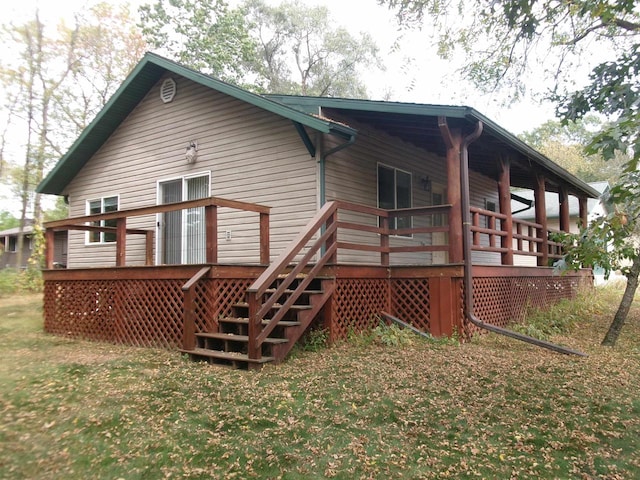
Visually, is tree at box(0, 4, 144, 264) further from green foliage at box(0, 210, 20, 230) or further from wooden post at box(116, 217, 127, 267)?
wooden post at box(116, 217, 127, 267)

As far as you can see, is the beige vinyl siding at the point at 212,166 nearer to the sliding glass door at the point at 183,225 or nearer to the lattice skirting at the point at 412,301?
the sliding glass door at the point at 183,225

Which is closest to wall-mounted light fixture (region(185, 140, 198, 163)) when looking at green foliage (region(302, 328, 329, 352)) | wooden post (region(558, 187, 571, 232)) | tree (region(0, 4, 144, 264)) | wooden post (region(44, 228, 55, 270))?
wooden post (region(44, 228, 55, 270))

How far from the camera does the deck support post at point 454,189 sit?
6609 mm

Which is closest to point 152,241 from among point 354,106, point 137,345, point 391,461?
point 137,345

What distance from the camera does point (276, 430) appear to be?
346 centimetres

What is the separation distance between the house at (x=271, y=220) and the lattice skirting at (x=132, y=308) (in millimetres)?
25

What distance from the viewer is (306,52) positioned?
31359 mm

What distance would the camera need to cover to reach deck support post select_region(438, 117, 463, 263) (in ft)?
21.7

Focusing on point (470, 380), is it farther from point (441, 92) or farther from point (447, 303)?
point (441, 92)

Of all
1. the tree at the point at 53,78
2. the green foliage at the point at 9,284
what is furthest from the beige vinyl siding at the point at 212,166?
the tree at the point at 53,78

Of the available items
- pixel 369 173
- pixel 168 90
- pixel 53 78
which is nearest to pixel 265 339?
pixel 369 173

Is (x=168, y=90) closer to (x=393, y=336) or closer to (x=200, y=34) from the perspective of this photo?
(x=393, y=336)

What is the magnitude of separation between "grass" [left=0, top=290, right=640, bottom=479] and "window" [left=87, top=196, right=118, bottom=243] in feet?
16.3

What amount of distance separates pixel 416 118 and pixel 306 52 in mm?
26408
